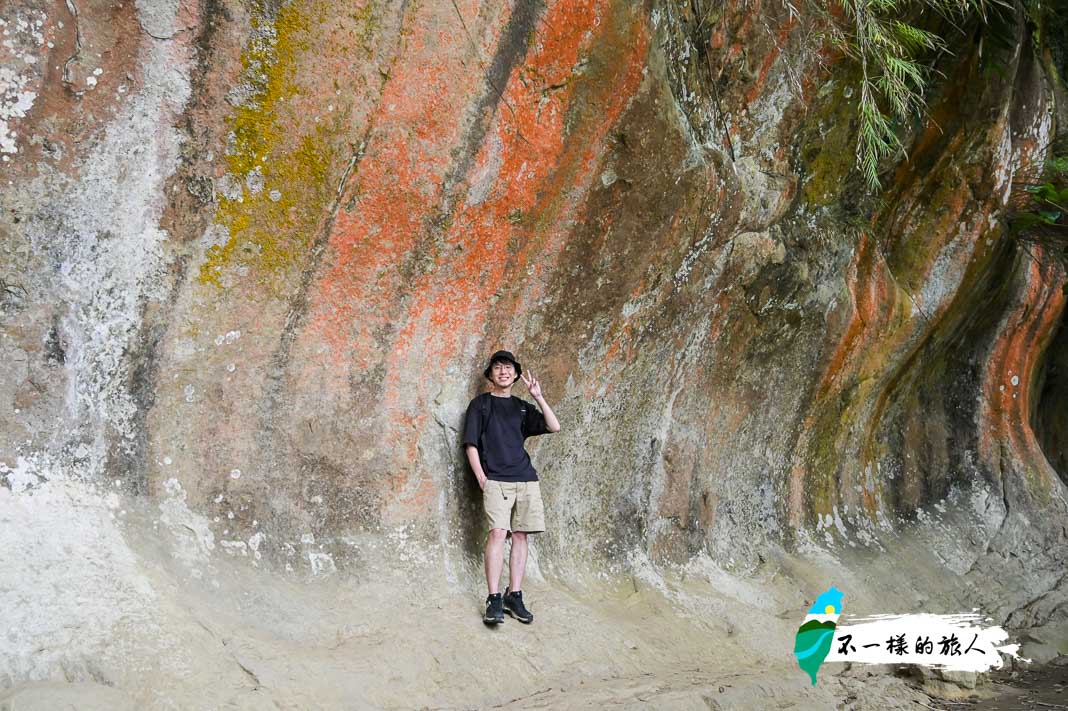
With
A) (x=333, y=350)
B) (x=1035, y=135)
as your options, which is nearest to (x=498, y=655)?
(x=333, y=350)

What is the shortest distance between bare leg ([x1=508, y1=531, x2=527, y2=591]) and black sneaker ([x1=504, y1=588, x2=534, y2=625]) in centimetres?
3

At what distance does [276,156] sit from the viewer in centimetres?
364

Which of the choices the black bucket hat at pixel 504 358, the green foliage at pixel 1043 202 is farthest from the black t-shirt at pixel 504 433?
the green foliage at pixel 1043 202

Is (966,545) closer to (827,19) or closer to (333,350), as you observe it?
(827,19)

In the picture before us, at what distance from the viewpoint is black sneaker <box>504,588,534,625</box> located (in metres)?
4.16

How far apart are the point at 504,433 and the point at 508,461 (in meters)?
0.14

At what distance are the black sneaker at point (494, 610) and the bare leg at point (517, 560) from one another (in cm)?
16

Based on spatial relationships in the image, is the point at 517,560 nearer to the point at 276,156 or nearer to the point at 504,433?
the point at 504,433

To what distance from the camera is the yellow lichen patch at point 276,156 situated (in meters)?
3.55

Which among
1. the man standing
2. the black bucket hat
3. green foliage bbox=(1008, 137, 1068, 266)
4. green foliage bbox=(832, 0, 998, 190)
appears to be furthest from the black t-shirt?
green foliage bbox=(1008, 137, 1068, 266)

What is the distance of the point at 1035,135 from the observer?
696 centimetres

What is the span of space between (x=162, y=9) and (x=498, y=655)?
2895mm

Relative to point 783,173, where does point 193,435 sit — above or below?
below

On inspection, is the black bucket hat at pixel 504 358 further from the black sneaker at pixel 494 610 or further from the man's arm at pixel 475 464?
the black sneaker at pixel 494 610
